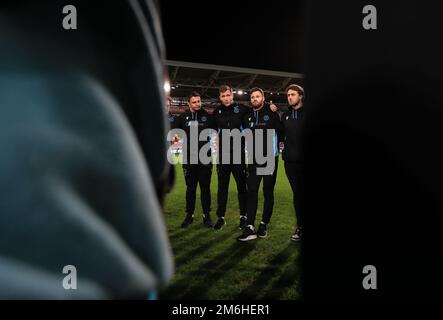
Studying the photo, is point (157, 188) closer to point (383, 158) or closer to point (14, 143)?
point (14, 143)

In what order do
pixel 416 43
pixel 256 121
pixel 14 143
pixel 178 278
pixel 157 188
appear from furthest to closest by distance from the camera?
pixel 256 121 → pixel 178 278 → pixel 416 43 → pixel 157 188 → pixel 14 143

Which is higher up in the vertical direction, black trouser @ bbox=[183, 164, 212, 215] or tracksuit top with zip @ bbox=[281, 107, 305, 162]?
tracksuit top with zip @ bbox=[281, 107, 305, 162]

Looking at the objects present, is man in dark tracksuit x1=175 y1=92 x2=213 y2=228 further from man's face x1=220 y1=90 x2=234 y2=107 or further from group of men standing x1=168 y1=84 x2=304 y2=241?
man's face x1=220 y1=90 x2=234 y2=107

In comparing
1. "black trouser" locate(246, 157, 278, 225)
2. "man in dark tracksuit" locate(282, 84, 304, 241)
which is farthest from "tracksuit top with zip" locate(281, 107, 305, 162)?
"black trouser" locate(246, 157, 278, 225)

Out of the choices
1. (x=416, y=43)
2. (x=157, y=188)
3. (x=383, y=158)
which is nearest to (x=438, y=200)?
(x=383, y=158)

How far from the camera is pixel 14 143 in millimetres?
316

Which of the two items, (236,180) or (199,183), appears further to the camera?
(199,183)

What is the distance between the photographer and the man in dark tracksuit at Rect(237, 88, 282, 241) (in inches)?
130

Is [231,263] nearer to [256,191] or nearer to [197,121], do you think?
[256,191]

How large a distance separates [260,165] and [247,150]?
23cm

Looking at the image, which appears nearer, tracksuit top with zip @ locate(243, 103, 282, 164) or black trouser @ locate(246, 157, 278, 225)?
black trouser @ locate(246, 157, 278, 225)

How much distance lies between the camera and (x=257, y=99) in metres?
3.39

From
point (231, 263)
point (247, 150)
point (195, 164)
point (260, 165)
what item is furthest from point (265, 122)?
point (231, 263)

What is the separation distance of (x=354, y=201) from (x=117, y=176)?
3.22 ft
